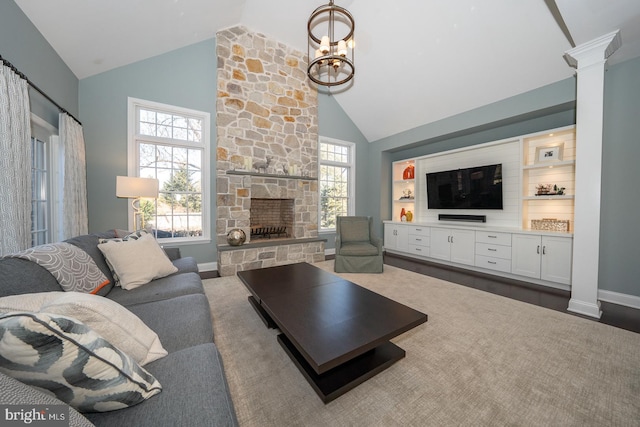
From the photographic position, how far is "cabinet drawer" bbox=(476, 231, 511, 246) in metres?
3.60

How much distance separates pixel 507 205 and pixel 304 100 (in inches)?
167

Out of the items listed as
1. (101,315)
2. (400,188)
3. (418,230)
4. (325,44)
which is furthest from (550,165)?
(101,315)

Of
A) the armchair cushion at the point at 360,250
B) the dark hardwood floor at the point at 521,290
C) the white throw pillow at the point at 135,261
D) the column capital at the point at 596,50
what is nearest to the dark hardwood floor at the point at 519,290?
the dark hardwood floor at the point at 521,290

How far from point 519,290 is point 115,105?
6111 millimetres

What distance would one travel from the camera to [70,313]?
0.79 m

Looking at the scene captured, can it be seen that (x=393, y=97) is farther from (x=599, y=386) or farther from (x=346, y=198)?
(x=599, y=386)

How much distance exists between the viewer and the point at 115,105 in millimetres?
3330

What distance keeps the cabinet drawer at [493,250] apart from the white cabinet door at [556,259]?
421 millimetres

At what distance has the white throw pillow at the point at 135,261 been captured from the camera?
1896mm

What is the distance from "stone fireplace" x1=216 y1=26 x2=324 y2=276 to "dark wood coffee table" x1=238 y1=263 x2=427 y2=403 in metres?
2.08

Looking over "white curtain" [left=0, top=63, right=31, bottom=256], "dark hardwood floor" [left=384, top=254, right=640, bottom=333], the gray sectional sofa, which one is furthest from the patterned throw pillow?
"dark hardwood floor" [left=384, top=254, right=640, bottom=333]

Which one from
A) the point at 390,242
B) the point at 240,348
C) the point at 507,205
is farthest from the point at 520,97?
the point at 240,348

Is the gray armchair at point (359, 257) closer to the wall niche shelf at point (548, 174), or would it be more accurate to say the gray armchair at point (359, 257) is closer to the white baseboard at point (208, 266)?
the white baseboard at point (208, 266)

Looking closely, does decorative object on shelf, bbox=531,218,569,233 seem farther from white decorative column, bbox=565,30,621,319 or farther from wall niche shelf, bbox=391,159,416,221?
wall niche shelf, bbox=391,159,416,221
